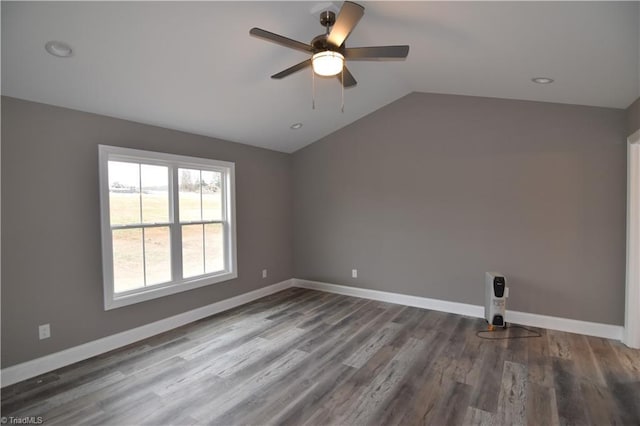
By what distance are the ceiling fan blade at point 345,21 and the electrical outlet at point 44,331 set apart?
11.2 ft

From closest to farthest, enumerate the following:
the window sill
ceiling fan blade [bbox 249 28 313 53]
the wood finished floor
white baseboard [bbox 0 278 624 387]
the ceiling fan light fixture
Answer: ceiling fan blade [bbox 249 28 313 53] → the ceiling fan light fixture → the wood finished floor → white baseboard [bbox 0 278 624 387] → the window sill

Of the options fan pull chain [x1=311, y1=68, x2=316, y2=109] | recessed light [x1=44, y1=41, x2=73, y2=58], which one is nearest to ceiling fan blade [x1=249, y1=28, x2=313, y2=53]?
fan pull chain [x1=311, y1=68, x2=316, y2=109]

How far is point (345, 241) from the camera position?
5.16 m

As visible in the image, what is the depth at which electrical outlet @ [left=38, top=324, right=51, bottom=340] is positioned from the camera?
9.13ft

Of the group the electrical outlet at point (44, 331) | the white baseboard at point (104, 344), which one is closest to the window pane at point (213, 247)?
the white baseboard at point (104, 344)

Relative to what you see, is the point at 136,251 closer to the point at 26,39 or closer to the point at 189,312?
the point at 189,312

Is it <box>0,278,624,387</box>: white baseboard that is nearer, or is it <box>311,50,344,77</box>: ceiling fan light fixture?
<box>311,50,344,77</box>: ceiling fan light fixture

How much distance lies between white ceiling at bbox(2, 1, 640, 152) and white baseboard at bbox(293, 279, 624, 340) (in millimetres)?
2440

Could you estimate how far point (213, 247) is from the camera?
4.44 meters

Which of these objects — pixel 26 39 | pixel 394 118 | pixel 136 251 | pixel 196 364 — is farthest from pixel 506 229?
pixel 26 39

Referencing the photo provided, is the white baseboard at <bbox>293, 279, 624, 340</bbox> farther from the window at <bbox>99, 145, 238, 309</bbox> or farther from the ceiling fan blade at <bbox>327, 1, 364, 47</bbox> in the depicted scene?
the ceiling fan blade at <bbox>327, 1, 364, 47</bbox>

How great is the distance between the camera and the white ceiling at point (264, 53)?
208 cm

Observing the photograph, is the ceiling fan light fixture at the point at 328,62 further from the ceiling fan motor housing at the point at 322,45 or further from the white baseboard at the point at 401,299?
the white baseboard at the point at 401,299

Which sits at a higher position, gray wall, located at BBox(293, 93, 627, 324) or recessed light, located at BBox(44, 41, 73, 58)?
recessed light, located at BBox(44, 41, 73, 58)
